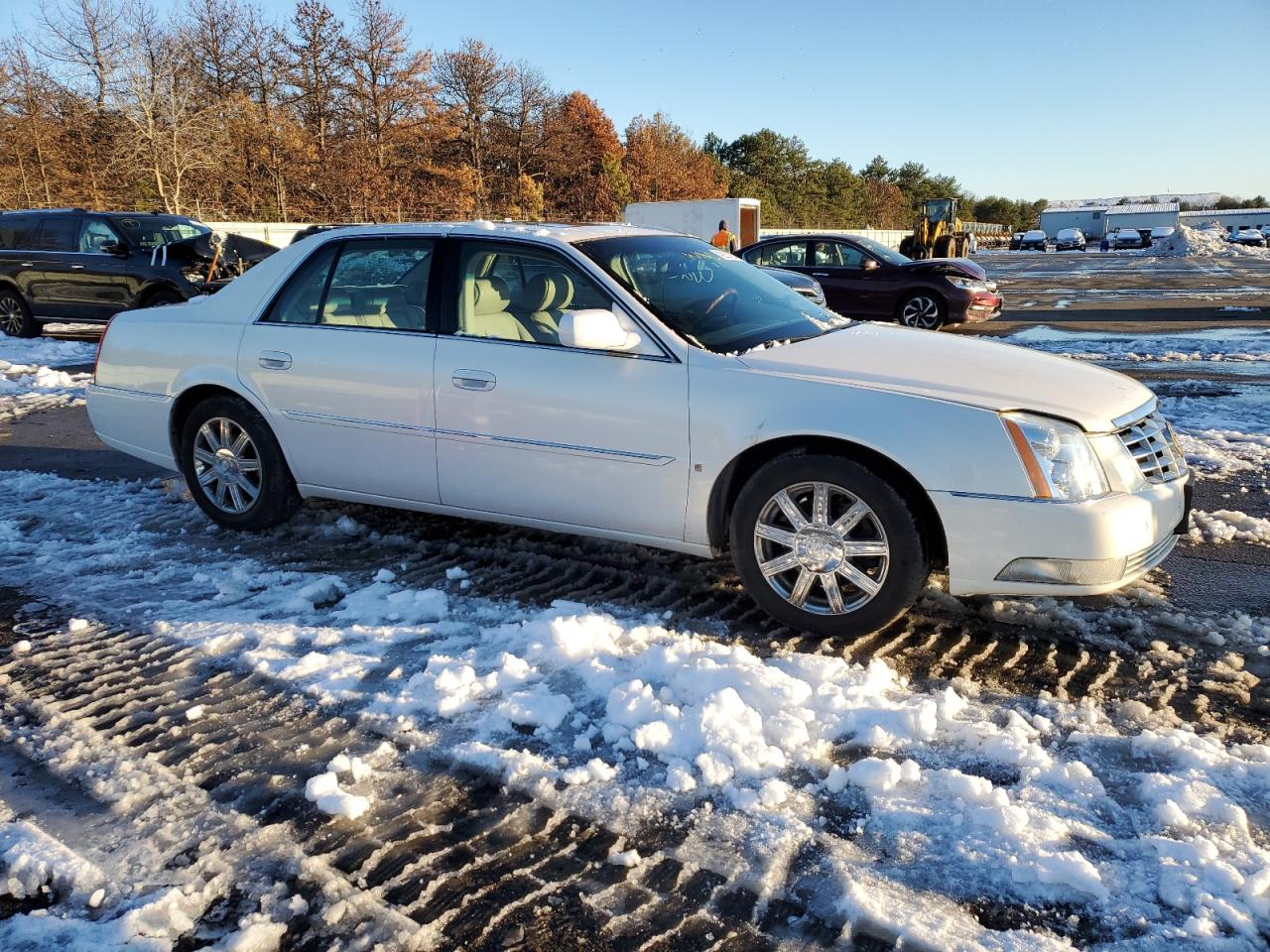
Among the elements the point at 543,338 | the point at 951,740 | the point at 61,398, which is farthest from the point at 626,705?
the point at 61,398

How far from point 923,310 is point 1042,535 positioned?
11.7m

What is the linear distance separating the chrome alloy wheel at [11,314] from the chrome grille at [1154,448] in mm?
14662

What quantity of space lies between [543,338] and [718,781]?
2.18 m

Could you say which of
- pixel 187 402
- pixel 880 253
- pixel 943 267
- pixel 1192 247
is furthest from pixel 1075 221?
pixel 187 402

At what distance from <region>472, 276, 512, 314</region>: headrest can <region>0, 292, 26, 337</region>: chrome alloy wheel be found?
1218cm

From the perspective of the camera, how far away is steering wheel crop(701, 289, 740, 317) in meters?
4.27

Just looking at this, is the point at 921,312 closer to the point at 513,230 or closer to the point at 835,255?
the point at 835,255

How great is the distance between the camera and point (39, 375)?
1016cm

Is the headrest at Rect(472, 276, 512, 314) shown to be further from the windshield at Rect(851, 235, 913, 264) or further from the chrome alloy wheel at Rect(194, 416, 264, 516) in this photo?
the windshield at Rect(851, 235, 913, 264)

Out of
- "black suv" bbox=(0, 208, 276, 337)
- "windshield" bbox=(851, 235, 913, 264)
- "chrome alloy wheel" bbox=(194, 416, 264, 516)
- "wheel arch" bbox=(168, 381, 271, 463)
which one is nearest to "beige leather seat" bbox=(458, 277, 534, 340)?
"wheel arch" bbox=(168, 381, 271, 463)

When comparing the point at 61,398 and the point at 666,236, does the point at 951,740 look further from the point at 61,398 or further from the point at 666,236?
the point at 61,398

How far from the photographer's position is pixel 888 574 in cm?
357

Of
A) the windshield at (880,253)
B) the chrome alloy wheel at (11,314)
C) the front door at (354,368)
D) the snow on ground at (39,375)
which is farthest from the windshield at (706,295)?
the chrome alloy wheel at (11,314)

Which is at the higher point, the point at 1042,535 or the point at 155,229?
the point at 155,229
